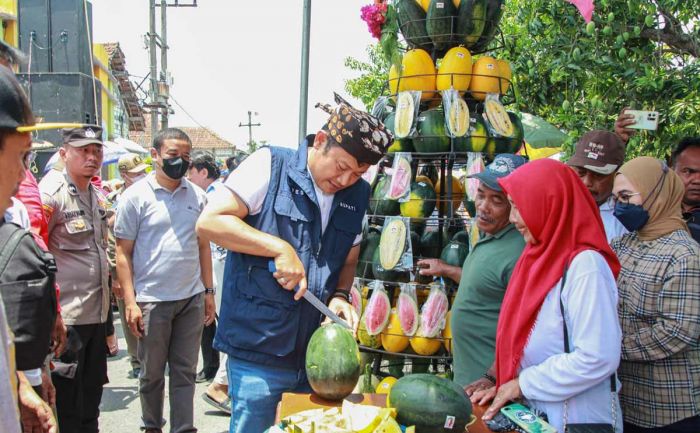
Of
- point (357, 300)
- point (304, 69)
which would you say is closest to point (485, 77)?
point (357, 300)

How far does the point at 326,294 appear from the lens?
2.68m

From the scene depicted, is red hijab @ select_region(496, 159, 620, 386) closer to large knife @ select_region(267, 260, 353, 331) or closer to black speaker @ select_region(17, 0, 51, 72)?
large knife @ select_region(267, 260, 353, 331)

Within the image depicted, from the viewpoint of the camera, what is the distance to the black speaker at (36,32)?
8.62 metres

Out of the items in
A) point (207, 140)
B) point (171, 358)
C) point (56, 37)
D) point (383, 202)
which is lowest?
point (207, 140)

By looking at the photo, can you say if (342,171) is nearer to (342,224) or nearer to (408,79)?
(342,224)

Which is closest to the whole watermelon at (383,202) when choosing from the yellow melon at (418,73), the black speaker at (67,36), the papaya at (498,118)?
the yellow melon at (418,73)

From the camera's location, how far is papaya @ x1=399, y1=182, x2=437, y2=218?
11.5ft

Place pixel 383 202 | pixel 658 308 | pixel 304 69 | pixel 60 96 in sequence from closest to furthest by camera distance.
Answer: pixel 658 308 < pixel 383 202 < pixel 304 69 < pixel 60 96

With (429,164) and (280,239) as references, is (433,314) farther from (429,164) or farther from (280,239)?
(280,239)

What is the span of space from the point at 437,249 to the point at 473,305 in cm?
78

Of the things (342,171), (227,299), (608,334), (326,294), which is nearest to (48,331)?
(227,299)

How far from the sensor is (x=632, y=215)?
274 centimetres

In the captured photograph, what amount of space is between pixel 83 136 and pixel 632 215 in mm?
3633

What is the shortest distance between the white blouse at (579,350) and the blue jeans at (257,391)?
1.04m
